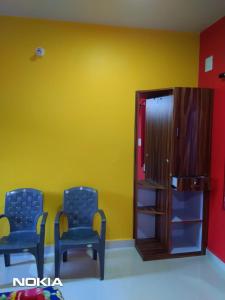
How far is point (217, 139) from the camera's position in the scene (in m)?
2.83

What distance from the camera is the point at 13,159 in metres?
2.91

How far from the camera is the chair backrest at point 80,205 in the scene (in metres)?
2.86

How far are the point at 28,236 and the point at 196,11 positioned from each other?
281 centimetres

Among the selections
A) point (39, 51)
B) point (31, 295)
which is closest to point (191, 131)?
point (39, 51)

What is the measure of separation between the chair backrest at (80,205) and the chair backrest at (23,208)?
0.30m

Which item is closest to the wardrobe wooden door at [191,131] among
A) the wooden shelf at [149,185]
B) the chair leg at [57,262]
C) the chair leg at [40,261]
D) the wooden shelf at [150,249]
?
the wooden shelf at [149,185]

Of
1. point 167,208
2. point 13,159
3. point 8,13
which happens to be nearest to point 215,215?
point 167,208

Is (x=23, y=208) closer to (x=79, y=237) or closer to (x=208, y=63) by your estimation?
(x=79, y=237)

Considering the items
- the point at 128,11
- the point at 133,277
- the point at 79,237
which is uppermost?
the point at 128,11

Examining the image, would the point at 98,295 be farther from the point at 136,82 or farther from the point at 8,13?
the point at 8,13

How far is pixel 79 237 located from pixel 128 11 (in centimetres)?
231

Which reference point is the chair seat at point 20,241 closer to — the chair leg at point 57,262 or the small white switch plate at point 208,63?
the chair leg at point 57,262

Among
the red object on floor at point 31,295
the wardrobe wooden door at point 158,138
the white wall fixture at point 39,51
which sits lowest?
the red object on floor at point 31,295

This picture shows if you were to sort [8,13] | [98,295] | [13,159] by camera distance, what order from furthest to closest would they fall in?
[13,159], [8,13], [98,295]
